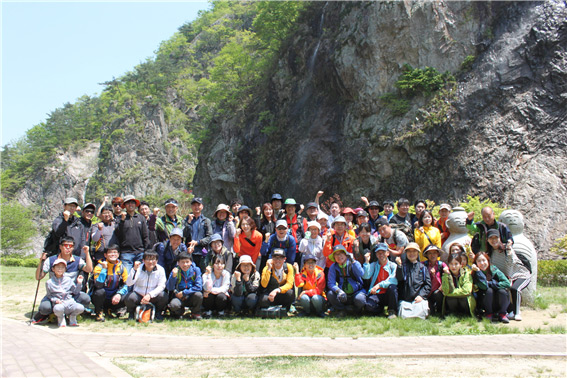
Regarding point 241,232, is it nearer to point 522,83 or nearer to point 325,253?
point 325,253

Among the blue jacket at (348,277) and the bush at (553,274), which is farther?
the bush at (553,274)

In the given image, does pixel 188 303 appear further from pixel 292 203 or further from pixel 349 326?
pixel 349 326

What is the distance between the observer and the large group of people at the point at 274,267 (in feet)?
26.0

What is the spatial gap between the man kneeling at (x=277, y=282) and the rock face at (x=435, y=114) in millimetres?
12247

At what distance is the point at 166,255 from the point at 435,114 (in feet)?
51.6

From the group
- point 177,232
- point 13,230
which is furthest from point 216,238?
point 13,230

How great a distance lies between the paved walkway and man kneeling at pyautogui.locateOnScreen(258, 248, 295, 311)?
1.73 metres

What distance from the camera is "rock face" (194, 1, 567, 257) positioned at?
18359 mm

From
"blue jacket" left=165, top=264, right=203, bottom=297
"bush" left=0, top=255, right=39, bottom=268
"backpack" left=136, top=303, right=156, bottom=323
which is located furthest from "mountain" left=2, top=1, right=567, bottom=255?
"backpack" left=136, top=303, right=156, bottom=323

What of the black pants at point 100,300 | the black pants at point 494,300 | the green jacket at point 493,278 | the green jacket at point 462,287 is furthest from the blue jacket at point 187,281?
the black pants at point 494,300

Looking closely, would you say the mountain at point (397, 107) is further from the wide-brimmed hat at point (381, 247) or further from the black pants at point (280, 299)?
the black pants at point (280, 299)

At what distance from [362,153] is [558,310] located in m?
14.7

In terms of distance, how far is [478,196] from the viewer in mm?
18297

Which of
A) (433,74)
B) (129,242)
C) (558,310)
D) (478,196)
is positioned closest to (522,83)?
(433,74)
